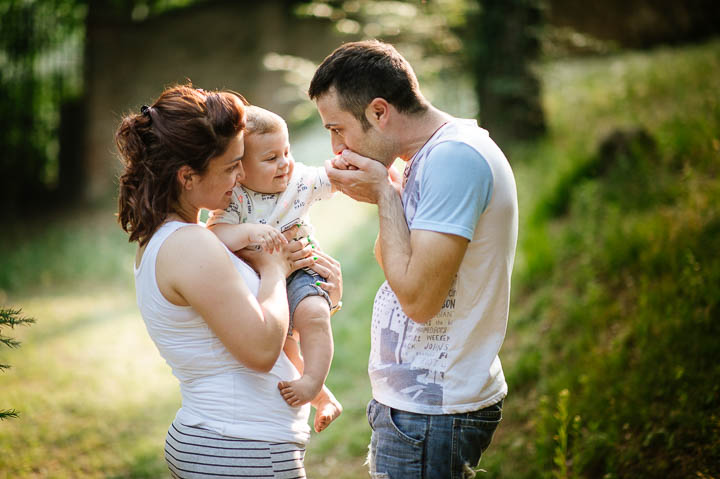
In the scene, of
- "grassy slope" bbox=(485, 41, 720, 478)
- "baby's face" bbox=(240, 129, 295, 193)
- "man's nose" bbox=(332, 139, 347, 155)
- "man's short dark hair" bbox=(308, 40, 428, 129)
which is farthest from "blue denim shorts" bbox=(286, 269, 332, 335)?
"grassy slope" bbox=(485, 41, 720, 478)

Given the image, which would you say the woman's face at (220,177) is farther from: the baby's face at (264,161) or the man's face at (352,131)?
the man's face at (352,131)

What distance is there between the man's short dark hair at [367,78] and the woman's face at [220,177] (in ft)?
1.25

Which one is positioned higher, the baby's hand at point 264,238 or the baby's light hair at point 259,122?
the baby's light hair at point 259,122

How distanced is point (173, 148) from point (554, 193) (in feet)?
13.3

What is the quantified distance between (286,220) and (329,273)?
0.26m

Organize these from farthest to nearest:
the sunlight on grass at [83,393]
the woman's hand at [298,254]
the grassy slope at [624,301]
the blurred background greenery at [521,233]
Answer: the sunlight on grass at [83,393], the blurred background greenery at [521,233], the grassy slope at [624,301], the woman's hand at [298,254]

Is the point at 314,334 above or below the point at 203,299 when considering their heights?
below

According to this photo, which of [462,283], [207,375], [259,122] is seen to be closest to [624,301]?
[462,283]

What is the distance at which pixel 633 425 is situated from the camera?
3.18 meters

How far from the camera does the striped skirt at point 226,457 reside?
1.91m

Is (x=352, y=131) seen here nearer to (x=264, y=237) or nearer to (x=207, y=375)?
(x=264, y=237)

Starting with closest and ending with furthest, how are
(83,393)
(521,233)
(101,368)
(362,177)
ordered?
(362,177), (83,393), (521,233), (101,368)

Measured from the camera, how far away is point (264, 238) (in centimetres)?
211

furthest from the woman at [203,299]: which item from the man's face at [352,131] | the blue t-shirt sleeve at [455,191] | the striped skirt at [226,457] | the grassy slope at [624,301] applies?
the grassy slope at [624,301]
